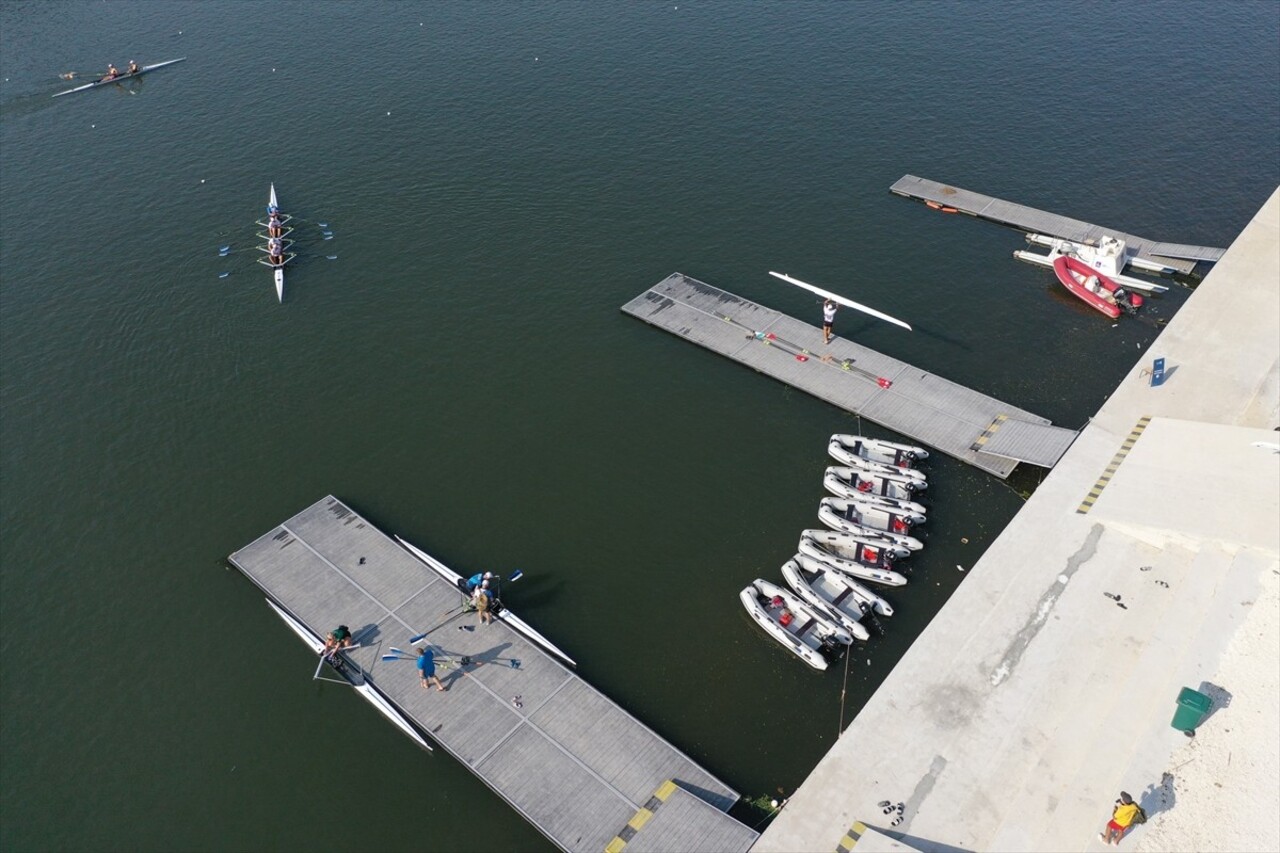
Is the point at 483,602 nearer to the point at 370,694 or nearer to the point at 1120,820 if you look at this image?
the point at 370,694

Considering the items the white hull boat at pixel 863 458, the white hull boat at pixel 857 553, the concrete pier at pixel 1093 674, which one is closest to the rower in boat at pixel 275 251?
the white hull boat at pixel 863 458

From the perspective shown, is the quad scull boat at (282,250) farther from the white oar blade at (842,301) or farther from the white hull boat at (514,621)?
the white oar blade at (842,301)

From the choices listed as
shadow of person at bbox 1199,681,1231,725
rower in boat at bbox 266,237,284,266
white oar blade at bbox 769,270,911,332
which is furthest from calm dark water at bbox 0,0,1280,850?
shadow of person at bbox 1199,681,1231,725

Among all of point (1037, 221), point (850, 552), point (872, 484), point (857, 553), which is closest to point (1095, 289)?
point (1037, 221)

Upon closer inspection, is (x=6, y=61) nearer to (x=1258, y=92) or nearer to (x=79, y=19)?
(x=79, y=19)

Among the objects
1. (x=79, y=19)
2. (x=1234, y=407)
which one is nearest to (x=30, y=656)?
(x=1234, y=407)
